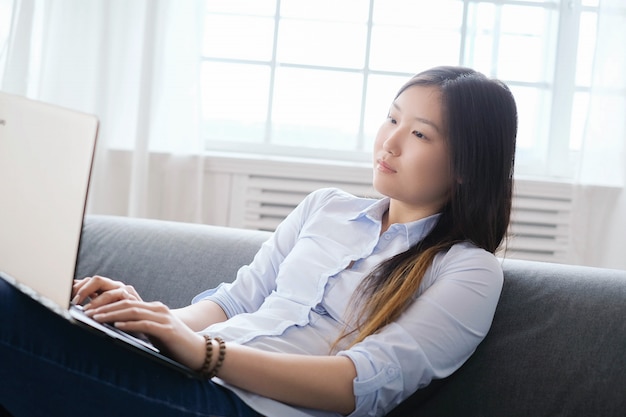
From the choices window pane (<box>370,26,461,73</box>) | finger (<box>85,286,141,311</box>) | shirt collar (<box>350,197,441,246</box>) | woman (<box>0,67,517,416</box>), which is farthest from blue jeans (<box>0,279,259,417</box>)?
window pane (<box>370,26,461,73</box>)

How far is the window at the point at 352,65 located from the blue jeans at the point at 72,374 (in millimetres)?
1998

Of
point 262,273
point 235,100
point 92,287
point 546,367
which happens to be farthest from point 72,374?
point 235,100

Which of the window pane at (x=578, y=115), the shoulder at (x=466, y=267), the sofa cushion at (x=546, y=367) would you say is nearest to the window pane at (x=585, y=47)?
the window pane at (x=578, y=115)

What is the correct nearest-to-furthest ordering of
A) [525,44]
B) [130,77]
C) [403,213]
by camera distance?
[403,213]
[130,77]
[525,44]

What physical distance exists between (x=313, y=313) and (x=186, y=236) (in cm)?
56

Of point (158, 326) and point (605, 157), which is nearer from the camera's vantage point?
point (158, 326)

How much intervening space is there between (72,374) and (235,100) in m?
2.10

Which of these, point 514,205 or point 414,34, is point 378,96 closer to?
point 414,34

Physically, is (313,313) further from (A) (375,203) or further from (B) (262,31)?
(B) (262,31)

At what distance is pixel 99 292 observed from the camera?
1.41m

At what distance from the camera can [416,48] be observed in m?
3.13

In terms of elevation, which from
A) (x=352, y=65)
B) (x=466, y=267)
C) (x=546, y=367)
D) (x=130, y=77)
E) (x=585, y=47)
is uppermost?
(x=585, y=47)

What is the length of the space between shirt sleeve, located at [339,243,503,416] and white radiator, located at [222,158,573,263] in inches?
62.0

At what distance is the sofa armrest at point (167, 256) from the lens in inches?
73.3
